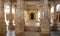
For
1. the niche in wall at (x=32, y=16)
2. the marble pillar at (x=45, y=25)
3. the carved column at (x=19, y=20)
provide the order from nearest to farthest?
the marble pillar at (x=45, y=25)
the carved column at (x=19, y=20)
the niche in wall at (x=32, y=16)

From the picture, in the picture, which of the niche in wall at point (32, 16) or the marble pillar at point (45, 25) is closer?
the marble pillar at point (45, 25)

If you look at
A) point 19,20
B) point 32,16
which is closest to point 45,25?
point 19,20

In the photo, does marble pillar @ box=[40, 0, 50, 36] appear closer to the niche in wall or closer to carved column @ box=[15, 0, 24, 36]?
carved column @ box=[15, 0, 24, 36]

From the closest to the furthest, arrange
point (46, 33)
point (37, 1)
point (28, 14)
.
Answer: point (46, 33) → point (37, 1) → point (28, 14)

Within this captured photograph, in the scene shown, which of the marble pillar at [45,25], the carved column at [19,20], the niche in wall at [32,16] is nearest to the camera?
the marble pillar at [45,25]

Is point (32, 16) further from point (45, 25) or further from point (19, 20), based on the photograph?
point (45, 25)

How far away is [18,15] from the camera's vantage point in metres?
12.2

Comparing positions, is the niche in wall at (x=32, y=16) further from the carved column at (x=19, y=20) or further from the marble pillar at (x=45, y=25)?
the marble pillar at (x=45, y=25)

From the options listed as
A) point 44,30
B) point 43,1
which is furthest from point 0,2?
point 44,30

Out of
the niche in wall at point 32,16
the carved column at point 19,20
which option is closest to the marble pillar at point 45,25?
the carved column at point 19,20

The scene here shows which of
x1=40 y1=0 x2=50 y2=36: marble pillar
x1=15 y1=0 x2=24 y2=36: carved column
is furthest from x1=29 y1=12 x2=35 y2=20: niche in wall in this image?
x1=40 y1=0 x2=50 y2=36: marble pillar

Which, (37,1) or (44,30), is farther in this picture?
(37,1)

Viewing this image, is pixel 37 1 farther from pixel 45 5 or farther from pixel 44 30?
pixel 44 30

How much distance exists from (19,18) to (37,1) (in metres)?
3.69
